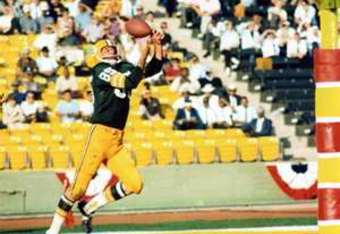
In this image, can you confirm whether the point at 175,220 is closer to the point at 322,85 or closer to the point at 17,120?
the point at 17,120

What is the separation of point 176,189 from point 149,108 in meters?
Result: 2.34

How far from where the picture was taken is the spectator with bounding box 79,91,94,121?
19781 millimetres

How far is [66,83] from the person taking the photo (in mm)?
20297

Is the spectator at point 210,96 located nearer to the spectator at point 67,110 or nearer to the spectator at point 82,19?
the spectator at point 67,110

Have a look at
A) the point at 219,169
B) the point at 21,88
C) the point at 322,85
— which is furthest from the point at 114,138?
the point at 21,88

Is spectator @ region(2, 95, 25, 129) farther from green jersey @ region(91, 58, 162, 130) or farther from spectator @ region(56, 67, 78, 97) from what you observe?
green jersey @ region(91, 58, 162, 130)

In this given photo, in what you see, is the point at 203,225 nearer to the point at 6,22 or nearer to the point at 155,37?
the point at 155,37

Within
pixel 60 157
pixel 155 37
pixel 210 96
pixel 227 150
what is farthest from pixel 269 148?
pixel 155 37

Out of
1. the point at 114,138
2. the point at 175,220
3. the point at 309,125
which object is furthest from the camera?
the point at 309,125

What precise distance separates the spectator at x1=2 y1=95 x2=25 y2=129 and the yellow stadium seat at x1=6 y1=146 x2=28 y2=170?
2.10 feet

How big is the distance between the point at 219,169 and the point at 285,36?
16.9 feet

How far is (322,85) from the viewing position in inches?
226

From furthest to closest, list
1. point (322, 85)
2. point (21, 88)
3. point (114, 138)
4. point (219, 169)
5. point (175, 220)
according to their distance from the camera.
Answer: point (21, 88) → point (219, 169) → point (175, 220) → point (114, 138) → point (322, 85)

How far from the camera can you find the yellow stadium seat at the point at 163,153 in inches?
755
